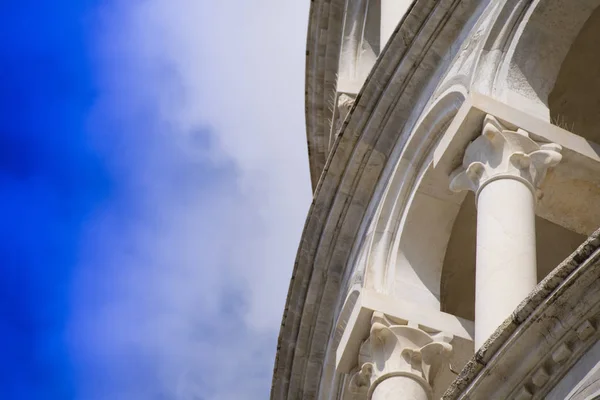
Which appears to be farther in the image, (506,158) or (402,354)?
(402,354)

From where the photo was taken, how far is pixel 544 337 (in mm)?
14797

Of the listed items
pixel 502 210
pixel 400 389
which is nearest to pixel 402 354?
pixel 400 389

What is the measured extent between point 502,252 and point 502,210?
69cm

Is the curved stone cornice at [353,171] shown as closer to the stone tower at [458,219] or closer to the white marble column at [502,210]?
the stone tower at [458,219]

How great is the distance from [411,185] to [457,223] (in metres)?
1.72

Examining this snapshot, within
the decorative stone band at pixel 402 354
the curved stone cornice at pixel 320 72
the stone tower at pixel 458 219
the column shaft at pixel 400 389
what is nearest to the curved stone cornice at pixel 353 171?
the stone tower at pixel 458 219

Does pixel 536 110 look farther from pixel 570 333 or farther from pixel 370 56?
pixel 370 56

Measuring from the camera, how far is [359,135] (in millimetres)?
22906

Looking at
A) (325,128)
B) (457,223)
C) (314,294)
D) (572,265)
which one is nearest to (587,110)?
(457,223)

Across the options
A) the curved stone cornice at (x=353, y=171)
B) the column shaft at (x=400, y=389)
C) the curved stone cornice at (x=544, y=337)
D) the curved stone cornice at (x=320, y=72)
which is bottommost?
the curved stone cornice at (x=544, y=337)

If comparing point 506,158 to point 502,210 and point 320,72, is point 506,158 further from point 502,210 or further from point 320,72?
point 320,72

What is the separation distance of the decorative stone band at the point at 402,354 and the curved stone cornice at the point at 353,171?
9.62ft

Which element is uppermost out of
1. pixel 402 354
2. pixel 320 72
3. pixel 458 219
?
pixel 320 72

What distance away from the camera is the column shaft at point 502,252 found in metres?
17.1
